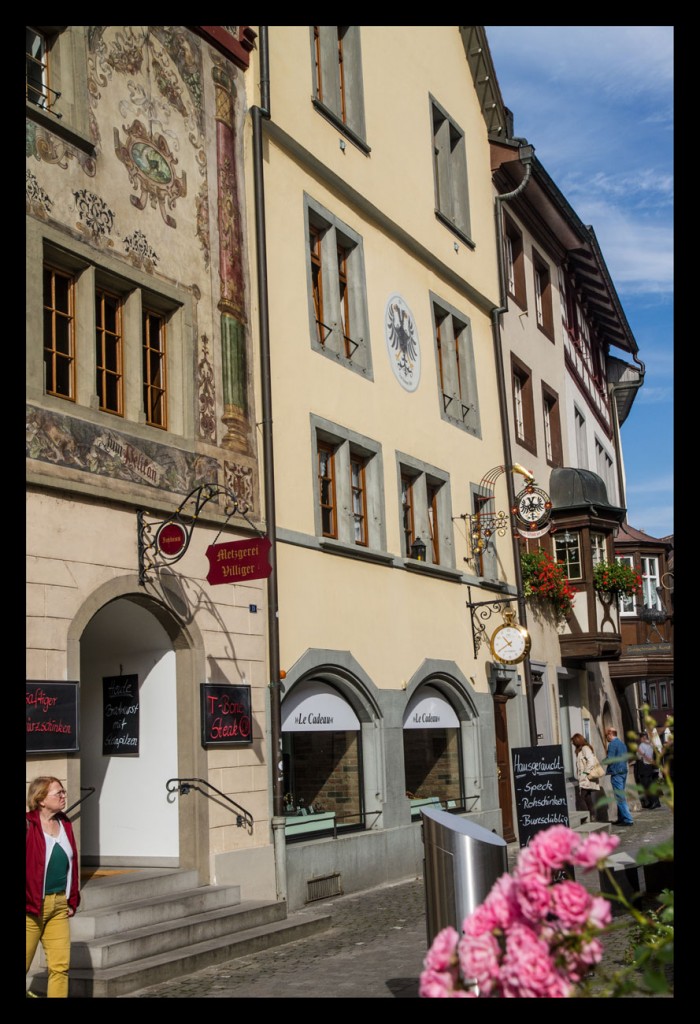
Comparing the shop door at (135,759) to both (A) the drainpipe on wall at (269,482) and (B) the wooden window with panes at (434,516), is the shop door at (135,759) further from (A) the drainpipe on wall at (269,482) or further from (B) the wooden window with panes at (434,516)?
(B) the wooden window with panes at (434,516)

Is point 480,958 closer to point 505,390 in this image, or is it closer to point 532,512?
point 532,512

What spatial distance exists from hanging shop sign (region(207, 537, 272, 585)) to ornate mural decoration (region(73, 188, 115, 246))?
3.25 m

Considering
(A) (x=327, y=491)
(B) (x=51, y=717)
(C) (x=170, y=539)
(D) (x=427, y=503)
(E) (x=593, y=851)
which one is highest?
(D) (x=427, y=503)

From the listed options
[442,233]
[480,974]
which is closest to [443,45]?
[442,233]

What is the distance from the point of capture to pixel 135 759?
496 inches

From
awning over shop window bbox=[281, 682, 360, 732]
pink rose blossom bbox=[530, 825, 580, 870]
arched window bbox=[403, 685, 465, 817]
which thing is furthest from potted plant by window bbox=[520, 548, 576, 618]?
pink rose blossom bbox=[530, 825, 580, 870]

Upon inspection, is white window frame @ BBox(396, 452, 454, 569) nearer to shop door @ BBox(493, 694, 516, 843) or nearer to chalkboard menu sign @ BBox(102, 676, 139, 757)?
shop door @ BBox(493, 694, 516, 843)

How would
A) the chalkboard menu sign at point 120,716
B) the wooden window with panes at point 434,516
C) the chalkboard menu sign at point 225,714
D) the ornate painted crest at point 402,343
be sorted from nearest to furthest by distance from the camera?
the chalkboard menu sign at point 225,714 < the chalkboard menu sign at point 120,716 < the ornate painted crest at point 402,343 < the wooden window with panes at point 434,516

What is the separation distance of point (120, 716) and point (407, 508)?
7.02 m

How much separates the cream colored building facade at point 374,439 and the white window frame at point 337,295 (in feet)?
0.11

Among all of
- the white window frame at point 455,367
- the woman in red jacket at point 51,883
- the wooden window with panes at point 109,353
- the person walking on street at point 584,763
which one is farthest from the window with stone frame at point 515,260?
the woman in red jacket at point 51,883

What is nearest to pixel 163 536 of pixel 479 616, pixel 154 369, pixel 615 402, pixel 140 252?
pixel 154 369

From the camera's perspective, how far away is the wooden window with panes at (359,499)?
1691cm

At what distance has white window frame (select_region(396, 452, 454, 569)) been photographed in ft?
59.7
